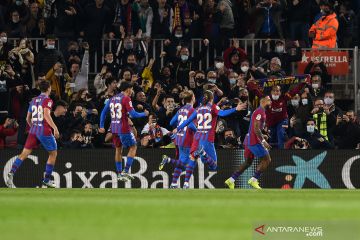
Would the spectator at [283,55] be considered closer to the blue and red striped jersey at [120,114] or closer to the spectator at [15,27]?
the spectator at [15,27]

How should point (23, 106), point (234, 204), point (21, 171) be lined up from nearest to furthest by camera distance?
point (234, 204), point (21, 171), point (23, 106)

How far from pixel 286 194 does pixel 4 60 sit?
10.00m

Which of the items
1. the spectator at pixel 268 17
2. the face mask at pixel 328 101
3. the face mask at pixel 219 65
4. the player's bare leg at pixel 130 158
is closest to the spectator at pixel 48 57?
the face mask at pixel 219 65

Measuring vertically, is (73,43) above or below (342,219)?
above

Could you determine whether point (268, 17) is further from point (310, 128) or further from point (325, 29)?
point (310, 128)

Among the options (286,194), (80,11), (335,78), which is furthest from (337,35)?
(286,194)

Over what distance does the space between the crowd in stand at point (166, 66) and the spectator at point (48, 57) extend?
25mm

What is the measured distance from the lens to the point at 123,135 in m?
26.8

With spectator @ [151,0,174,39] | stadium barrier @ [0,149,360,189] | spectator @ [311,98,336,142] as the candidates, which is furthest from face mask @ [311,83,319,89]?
spectator @ [151,0,174,39]

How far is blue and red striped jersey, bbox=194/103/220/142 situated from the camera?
1046 inches

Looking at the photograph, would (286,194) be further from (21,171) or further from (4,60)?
(4,60)

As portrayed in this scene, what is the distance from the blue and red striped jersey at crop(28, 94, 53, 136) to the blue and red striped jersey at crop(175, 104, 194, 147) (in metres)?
2.94

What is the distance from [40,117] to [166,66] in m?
6.44

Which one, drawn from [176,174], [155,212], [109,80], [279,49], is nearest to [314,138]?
[279,49]
